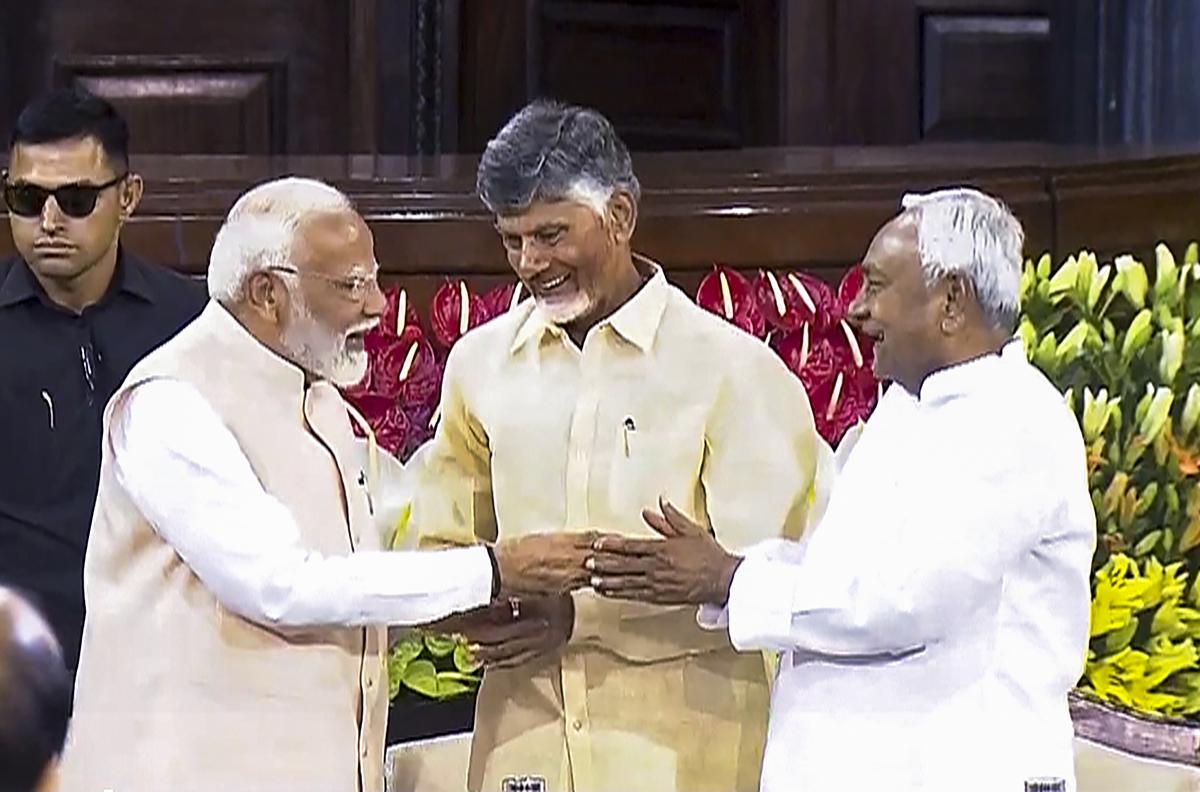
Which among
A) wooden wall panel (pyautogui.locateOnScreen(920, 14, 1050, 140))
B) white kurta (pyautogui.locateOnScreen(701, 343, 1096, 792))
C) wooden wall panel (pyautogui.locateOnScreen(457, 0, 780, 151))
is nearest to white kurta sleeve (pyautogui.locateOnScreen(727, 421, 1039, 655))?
white kurta (pyautogui.locateOnScreen(701, 343, 1096, 792))

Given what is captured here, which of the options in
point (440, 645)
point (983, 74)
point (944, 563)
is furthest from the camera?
point (983, 74)

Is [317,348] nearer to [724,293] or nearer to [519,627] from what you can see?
[519,627]

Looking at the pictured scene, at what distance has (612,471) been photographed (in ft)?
5.18

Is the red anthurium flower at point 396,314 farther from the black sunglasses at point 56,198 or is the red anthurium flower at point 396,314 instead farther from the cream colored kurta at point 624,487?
the black sunglasses at point 56,198

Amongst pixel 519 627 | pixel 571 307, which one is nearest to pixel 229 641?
pixel 519 627

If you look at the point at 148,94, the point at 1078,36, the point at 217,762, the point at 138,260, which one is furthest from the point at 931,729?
the point at 148,94

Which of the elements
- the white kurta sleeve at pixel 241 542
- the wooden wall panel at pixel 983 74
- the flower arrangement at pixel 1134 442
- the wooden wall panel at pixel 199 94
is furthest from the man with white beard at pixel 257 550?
the wooden wall panel at pixel 983 74

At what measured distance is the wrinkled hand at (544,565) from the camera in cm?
154

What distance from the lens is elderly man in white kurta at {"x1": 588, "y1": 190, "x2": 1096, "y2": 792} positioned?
1.45 m

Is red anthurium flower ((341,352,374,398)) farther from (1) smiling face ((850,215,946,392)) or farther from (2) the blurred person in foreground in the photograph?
(1) smiling face ((850,215,946,392))

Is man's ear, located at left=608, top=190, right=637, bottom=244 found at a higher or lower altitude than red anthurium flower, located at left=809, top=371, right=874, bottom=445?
higher

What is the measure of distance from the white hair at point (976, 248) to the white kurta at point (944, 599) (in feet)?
0.13

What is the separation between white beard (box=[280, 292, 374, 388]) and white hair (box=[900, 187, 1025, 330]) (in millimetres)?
371

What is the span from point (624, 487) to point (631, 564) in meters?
0.07
